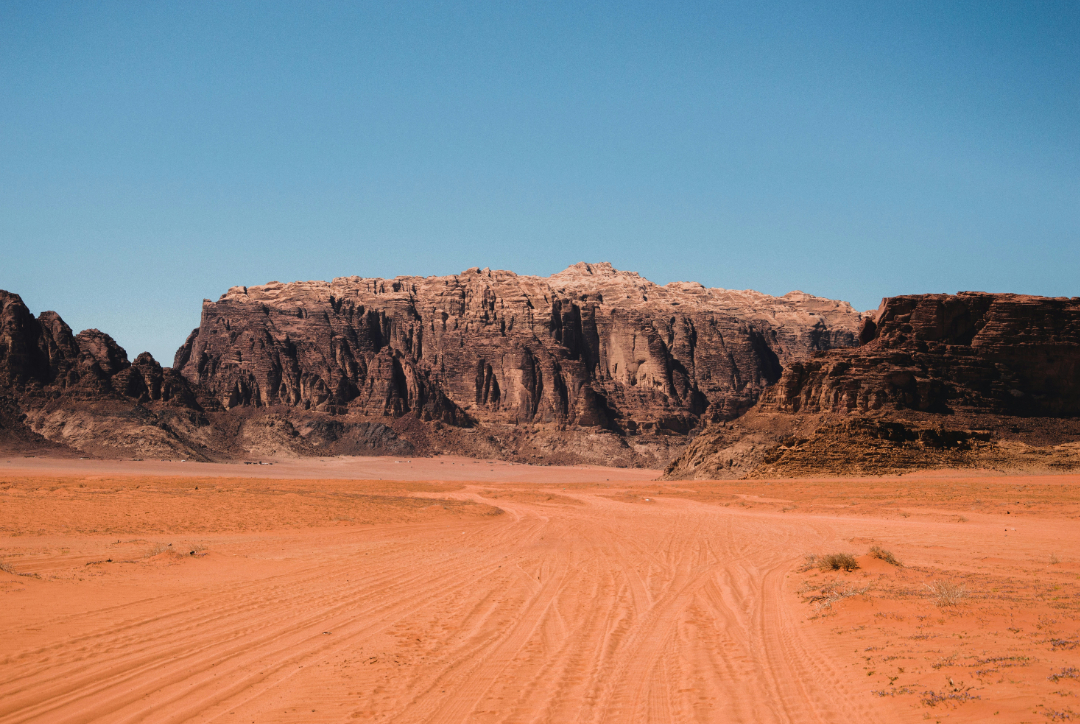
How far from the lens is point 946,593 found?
11617 mm

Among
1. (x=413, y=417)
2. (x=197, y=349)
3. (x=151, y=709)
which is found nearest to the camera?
(x=151, y=709)

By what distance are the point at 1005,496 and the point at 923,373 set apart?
3579 cm

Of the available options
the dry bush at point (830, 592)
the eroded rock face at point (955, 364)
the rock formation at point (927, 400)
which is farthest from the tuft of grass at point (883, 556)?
the eroded rock face at point (955, 364)

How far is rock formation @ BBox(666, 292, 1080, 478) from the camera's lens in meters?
58.1

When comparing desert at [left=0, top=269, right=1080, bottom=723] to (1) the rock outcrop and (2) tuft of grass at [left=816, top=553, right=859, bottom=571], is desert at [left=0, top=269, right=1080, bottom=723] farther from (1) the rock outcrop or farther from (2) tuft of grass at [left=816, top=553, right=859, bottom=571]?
(1) the rock outcrop

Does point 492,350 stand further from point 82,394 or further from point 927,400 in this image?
point 927,400

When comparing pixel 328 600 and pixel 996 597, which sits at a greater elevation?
pixel 996 597

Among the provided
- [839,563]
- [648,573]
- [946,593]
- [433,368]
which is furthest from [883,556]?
[433,368]

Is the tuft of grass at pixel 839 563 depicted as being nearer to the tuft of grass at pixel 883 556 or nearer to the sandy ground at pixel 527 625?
the sandy ground at pixel 527 625

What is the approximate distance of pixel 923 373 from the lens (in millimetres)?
→ 69750

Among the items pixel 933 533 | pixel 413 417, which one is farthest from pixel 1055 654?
pixel 413 417

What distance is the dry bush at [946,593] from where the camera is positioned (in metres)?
11.3

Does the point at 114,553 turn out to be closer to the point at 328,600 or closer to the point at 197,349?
the point at 328,600

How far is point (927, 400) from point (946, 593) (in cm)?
6238
